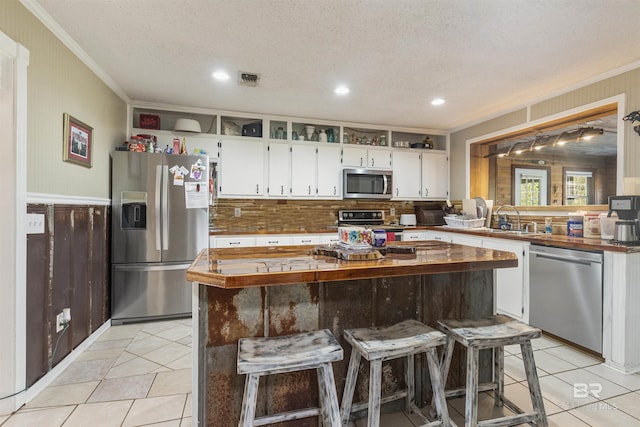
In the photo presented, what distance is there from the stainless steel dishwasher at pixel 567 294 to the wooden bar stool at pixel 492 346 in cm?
130

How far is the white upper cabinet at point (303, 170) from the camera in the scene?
430cm

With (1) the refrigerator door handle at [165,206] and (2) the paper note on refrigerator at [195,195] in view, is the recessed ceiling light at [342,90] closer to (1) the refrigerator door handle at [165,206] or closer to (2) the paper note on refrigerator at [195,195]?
(2) the paper note on refrigerator at [195,195]

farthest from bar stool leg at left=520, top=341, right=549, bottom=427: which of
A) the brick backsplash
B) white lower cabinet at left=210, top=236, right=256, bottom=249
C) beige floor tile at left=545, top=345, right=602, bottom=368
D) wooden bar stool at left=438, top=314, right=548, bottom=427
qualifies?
the brick backsplash

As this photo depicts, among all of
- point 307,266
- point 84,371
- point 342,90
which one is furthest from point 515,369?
point 84,371

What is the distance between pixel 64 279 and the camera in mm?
2299

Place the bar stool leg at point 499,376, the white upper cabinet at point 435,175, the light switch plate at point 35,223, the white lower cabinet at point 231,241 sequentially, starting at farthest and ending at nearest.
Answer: the white upper cabinet at point 435,175, the white lower cabinet at point 231,241, the light switch plate at point 35,223, the bar stool leg at point 499,376

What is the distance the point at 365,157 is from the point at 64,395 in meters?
3.98

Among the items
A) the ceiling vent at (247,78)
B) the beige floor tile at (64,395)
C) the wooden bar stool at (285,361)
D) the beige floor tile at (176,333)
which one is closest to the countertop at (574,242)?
the wooden bar stool at (285,361)

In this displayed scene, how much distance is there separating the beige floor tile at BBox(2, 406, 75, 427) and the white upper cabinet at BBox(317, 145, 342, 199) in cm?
329

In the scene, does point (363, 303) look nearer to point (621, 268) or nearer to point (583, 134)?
point (621, 268)

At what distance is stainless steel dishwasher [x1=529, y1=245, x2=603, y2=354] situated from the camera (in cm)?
244

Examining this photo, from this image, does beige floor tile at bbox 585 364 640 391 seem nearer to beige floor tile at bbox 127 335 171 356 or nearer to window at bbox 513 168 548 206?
window at bbox 513 168 548 206

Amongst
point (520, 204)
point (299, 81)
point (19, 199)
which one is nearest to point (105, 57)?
point (19, 199)

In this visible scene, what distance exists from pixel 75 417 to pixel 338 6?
9.35 ft
